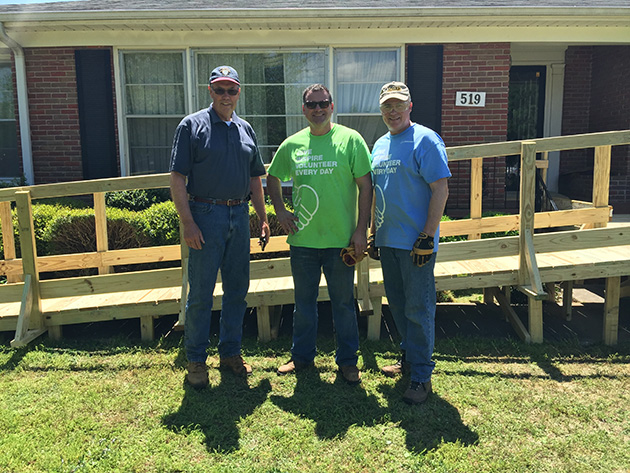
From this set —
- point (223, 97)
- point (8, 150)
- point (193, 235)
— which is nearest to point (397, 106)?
point (223, 97)

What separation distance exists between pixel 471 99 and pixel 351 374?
5275 mm

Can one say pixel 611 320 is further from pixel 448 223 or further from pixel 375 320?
pixel 375 320

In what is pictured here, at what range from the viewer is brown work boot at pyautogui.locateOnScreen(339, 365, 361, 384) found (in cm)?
344

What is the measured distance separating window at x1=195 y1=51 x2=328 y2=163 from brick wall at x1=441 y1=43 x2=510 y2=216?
1.84m

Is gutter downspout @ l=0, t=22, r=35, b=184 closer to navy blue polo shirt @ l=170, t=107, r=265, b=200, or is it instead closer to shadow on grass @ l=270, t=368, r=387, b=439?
navy blue polo shirt @ l=170, t=107, r=265, b=200

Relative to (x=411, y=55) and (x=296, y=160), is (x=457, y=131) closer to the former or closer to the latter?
(x=411, y=55)

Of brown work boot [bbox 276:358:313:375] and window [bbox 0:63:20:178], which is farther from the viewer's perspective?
window [bbox 0:63:20:178]

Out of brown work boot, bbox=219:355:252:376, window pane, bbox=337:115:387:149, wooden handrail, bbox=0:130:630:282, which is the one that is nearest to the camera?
brown work boot, bbox=219:355:252:376

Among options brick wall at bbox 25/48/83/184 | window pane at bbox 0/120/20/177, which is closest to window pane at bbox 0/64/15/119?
window pane at bbox 0/120/20/177

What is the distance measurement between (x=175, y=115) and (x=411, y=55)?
3.54 metres

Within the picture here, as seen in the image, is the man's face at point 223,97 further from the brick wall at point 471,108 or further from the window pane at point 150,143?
the brick wall at point 471,108

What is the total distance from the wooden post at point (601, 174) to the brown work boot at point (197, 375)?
374 centimetres

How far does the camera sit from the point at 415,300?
317 cm

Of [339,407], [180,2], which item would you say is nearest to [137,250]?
[339,407]
